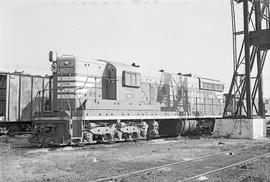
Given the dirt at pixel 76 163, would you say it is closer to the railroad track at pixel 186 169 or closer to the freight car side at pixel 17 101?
the railroad track at pixel 186 169

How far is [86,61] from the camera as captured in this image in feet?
44.8

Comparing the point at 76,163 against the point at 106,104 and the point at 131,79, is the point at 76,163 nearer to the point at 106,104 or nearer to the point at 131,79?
the point at 106,104

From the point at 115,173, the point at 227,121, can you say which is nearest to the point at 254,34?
the point at 227,121

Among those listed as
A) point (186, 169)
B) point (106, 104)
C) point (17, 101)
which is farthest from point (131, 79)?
point (186, 169)

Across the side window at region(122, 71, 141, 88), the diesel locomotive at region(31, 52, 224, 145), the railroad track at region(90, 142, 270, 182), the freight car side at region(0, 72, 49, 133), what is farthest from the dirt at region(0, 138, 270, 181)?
the freight car side at region(0, 72, 49, 133)

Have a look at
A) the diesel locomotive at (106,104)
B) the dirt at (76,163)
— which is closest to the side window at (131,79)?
the diesel locomotive at (106,104)

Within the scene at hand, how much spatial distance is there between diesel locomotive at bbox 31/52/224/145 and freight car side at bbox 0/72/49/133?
3.24 metres

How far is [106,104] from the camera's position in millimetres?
13234

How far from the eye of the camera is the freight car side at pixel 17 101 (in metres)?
17.4

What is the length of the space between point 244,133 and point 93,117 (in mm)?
9172

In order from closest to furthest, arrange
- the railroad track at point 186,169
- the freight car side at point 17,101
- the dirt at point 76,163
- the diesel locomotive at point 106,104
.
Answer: the railroad track at point 186,169 < the dirt at point 76,163 < the diesel locomotive at point 106,104 < the freight car side at point 17,101

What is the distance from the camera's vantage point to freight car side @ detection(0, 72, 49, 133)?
1738 centimetres

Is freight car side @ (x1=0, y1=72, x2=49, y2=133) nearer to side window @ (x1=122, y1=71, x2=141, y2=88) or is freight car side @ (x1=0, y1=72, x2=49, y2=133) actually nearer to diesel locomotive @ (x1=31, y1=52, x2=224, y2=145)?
diesel locomotive @ (x1=31, y1=52, x2=224, y2=145)

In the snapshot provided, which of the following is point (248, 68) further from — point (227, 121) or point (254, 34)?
point (227, 121)
